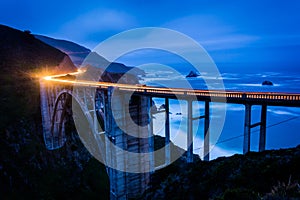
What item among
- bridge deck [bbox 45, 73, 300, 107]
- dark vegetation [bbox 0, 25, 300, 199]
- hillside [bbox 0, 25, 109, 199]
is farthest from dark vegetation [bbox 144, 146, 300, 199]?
hillside [bbox 0, 25, 109, 199]

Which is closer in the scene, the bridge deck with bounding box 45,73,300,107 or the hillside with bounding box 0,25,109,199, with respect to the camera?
the bridge deck with bounding box 45,73,300,107

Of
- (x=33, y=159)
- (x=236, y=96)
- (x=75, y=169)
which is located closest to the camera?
(x=236, y=96)

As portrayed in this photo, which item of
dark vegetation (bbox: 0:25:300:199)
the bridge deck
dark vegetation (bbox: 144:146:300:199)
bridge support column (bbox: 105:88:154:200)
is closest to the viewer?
dark vegetation (bbox: 144:146:300:199)

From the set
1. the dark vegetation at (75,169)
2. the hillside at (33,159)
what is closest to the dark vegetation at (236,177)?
the dark vegetation at (75,169)

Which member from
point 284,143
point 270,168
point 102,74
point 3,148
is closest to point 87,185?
point 3,148

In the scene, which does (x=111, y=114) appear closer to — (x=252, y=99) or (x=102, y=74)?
(x=252, y=99)

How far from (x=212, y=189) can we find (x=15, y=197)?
3139 cm

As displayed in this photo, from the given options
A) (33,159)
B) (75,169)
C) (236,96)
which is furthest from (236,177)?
(33,159)

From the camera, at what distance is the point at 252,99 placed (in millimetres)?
14523

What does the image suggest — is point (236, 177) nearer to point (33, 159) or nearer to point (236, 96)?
point (236, 96)

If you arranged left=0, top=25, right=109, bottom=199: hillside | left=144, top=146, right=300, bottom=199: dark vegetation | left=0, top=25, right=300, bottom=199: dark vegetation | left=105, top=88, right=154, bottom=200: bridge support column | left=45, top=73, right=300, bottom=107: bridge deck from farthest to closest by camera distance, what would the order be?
left=0, top=25, right=109, bottom=199: hillside < left=105, top=88, right=154, bottom=200: bridge support column < left=45, top=73, right=300, bottom=107: bridge deck < left=0, top=25, right=300, bottom=199: dark vegetation < left=144, top=146, right=300, bottom=199: dark vegetation

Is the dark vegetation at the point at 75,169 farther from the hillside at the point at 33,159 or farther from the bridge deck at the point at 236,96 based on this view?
the bridge deck at the point at 236,96

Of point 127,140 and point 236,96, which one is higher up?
point 236,96

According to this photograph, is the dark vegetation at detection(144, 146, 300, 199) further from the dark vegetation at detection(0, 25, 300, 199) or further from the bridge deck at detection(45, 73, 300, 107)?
the bridge deck at detection(45, 73, 300, 107)
